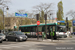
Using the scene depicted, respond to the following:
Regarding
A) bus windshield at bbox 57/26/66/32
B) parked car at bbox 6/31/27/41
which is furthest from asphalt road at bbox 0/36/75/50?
bus windshield at bbox 57/26/66/32

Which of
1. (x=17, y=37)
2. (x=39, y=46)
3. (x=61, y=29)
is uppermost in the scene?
(x=61, y=29)

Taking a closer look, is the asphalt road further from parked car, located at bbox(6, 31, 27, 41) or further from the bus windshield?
the bus windshield

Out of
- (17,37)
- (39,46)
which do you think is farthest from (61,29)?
(39,46)

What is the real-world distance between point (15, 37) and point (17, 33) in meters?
0.93

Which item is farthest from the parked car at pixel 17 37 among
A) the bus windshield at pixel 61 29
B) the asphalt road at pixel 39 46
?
the bus windshield at pixel 61 29

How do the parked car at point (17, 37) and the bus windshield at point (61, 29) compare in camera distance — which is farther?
the bus windshield at point (61, 29)

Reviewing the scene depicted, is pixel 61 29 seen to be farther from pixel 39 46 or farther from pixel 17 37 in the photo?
pixel 39 46

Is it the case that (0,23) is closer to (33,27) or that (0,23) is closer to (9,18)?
(9,18)

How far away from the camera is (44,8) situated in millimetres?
48000

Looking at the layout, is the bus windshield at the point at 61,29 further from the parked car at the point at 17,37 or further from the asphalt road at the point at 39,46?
the asphalt road at the point at 39,46

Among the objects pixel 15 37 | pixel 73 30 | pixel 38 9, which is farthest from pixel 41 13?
pixel 15 37

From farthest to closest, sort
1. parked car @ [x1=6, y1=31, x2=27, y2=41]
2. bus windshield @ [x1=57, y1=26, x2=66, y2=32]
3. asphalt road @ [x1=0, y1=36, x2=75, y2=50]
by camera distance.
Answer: bus windshield @ [x1=57, y1=26, x2=66, y2=32] < parked car @ [x1=6, y1=31, x2=27, y2=41] < asphalt road @ [x1=0, y1=36, x2=75, y2=50]

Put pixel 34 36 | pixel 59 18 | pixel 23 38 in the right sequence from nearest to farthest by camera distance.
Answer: pixel 23 38
pixel 34 36
pixel 59 18

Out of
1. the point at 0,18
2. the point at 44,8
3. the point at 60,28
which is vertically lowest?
the point at 60,28
